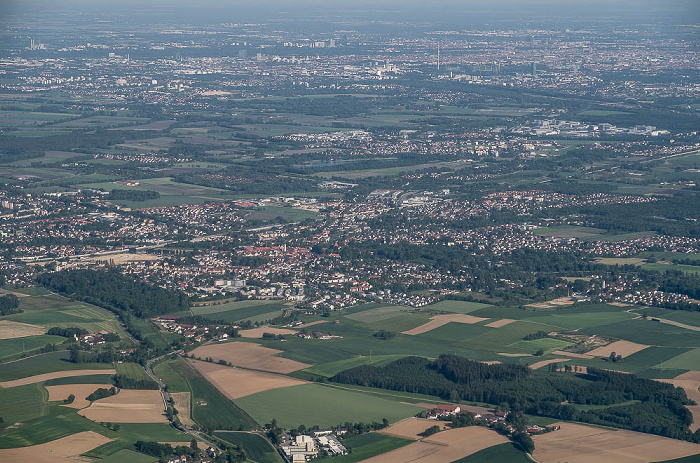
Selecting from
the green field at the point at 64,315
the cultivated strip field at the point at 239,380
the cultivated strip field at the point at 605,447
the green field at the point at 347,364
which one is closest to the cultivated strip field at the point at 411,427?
the cultivated strip field at the point at 605,447

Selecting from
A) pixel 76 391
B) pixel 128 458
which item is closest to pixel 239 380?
pixel 76 391

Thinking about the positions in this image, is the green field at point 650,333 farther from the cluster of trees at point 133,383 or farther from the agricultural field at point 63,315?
the agricultural field at point 63,315

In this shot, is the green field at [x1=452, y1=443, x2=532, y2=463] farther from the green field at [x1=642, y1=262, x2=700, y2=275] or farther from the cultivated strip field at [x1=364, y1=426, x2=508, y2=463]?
the green field at [x1=642, y1=262, x2=700, y2=275]

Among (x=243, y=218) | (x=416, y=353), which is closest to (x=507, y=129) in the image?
(x=243, y=218)

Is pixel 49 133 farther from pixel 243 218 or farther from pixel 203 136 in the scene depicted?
pixel 243 218

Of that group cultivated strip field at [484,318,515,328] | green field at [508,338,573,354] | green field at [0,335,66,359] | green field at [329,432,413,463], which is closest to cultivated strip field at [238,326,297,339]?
→ green field at [0,335,66,359]

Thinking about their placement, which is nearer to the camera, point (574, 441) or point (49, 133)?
point (574, 441)
